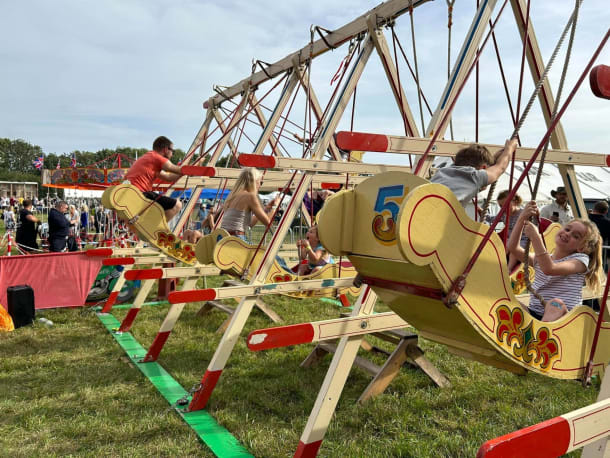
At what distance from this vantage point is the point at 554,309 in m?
2.67

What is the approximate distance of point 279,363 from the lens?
15.3 feet

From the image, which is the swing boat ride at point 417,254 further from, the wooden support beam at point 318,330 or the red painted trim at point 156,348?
the red painted trim at point 156,348

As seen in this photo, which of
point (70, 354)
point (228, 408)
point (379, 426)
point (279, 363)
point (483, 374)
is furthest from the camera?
point (70, 354)

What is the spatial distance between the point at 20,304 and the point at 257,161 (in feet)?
14.5

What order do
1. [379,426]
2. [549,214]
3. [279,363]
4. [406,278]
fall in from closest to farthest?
1. [406,278]
2. [379,426]
3. [279,363]
4. [549,214]

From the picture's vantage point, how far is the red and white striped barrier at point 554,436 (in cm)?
125

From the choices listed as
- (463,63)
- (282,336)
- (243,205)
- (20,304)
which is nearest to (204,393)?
(282,336)

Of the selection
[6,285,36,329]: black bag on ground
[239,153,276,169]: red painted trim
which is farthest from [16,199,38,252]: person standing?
[239,153,276,169]: red painted trim

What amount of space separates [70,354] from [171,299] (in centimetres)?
248

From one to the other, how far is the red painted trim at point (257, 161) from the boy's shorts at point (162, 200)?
205cm

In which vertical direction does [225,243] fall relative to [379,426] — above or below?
above

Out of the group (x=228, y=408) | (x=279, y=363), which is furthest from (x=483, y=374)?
(x=228, y=408)

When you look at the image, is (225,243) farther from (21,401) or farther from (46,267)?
(46,267)

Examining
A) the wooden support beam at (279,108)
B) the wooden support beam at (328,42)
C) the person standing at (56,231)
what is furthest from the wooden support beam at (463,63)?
the person standing at (56,231)
